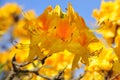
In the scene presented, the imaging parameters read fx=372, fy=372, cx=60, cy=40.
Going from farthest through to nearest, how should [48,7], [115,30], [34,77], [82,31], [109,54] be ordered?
1. [115,30]
2. [34,77]
3. [109,54]
4. [48,7]
5. [82,31]

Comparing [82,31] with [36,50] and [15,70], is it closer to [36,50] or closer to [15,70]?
[36,50]

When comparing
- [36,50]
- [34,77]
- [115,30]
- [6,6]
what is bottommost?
[34,77]

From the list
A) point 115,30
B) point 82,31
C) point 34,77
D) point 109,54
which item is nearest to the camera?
point 82,31

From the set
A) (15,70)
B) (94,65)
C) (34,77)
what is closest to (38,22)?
(15,70)

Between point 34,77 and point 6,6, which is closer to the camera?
point 34,77

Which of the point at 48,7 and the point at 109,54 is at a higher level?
the point at 48,7

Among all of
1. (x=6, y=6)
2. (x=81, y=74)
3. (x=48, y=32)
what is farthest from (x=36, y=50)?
(x=6, y=6)

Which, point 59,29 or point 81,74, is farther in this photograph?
point 81,74

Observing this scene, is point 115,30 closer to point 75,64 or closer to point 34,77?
point 34,77

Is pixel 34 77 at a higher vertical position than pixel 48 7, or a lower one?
lower
